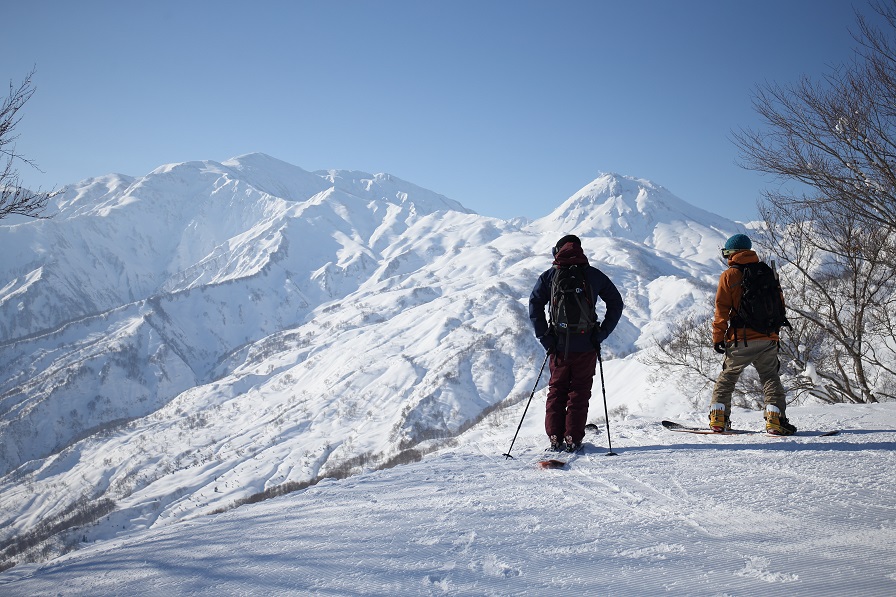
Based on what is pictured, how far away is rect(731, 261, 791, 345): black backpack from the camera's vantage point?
21.0 ft

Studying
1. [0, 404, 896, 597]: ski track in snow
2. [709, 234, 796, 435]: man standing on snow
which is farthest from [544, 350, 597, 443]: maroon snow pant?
[709, 234, 796, 435]: man standing on snow

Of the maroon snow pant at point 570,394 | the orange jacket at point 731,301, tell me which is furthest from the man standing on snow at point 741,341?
the maroon snow pant at point 570,394

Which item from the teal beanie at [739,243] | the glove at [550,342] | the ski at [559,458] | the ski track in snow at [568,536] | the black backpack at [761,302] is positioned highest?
the teal beanie at [739,243]

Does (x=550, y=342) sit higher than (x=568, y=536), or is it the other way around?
(x=550, y=342)

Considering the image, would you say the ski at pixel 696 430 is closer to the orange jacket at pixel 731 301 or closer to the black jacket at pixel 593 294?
the orange jacket at pixel 731 301

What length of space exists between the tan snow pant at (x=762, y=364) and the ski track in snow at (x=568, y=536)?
90 centimetres

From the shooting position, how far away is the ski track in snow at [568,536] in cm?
265

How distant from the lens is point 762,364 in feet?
21.6

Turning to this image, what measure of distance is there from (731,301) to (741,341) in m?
0.62

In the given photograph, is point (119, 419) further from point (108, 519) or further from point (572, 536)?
point (572, 536)

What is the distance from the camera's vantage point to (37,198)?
771 centimetres

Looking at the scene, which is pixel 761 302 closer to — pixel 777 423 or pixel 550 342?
pixel 777 423

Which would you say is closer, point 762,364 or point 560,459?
point 560,459

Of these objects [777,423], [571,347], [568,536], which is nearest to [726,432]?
[777,423]
